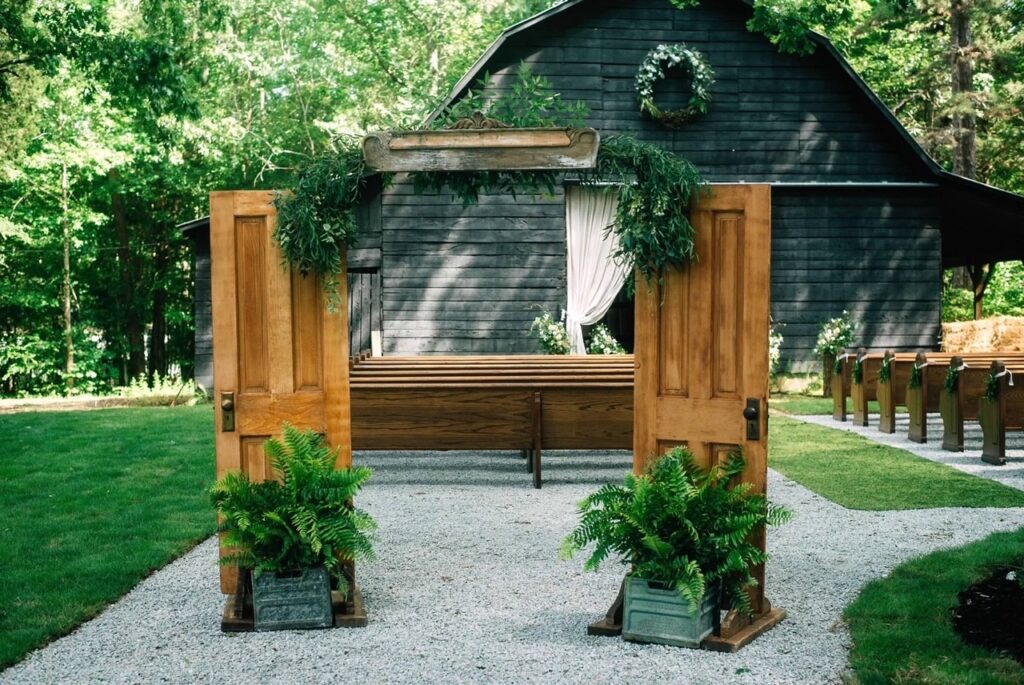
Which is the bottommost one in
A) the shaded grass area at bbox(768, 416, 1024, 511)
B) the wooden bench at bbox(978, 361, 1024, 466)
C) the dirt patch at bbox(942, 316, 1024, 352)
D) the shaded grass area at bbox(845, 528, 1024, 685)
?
the shaded grass area at bbox(768, 416, 1024, 511)

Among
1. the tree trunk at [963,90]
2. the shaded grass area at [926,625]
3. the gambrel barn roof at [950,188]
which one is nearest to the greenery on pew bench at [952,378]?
the shaded grass area at [926,625]

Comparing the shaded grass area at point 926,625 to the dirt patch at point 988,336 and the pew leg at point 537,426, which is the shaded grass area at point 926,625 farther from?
the dirt patch at point 988,336

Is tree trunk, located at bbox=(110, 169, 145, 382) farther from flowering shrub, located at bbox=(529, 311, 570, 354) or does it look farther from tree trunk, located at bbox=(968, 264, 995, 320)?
tree trunk, located at bbox=(968, 264, 995, 320)

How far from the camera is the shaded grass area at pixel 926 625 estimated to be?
4496mm

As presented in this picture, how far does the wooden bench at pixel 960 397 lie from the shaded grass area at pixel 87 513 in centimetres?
767

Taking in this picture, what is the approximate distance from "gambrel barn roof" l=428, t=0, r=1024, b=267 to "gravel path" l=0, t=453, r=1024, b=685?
945 cm

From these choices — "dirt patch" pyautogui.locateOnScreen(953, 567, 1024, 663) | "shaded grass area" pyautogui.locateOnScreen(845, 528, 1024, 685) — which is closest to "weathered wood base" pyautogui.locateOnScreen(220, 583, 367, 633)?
"shaded grass area" pyautogui.locateOnScreen(845, 528, 1024, 685)

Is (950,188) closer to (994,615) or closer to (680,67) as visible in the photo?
(680,67)

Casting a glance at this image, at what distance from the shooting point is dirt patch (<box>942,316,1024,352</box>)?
20.9 m

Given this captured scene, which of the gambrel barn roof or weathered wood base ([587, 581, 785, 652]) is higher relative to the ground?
the gambrel barn roof

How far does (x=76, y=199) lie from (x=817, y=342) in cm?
1673

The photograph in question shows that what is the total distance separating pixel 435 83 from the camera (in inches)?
1169

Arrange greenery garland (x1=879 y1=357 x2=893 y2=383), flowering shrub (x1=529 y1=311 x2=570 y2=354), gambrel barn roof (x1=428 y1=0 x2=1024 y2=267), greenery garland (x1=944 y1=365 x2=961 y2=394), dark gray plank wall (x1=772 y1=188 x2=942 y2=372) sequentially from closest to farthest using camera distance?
greenery garland (x1=944 y1=365 x2=961 y2=394) → greenery garland (x1=879 y1=357 x2=893 y2=383) → gambrel barn roof (x1=428 y1=0 x2=1024 y2=267) → flowering shrub (x1=529 y1=311 x2=570 y2=354) → dark gray plank wall (x1=772 y1=188 x2=942 y2=372)

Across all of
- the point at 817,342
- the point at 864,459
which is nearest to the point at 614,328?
the point at 817,342
